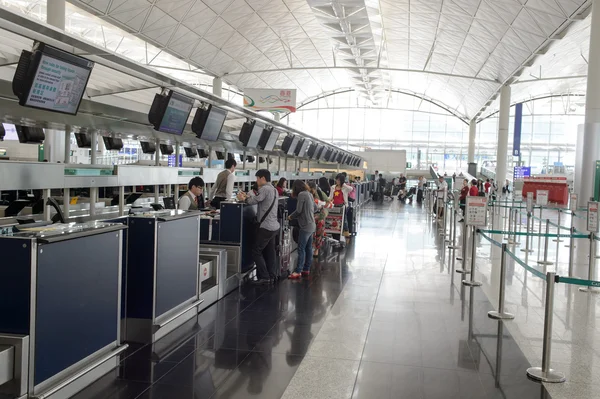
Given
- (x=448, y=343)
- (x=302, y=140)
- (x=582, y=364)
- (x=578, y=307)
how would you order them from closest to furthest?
(x=582, y=364) → (x=448, y=343) → (x=578, y=307) → (x=302, y=140)

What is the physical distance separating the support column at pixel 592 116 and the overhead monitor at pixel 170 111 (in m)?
13.1

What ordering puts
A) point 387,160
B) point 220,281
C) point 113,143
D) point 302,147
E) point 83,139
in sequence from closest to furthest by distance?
1. point 220,281
2. point 83,139
3. point 113,143
4. point 302,147
5. point 387,160

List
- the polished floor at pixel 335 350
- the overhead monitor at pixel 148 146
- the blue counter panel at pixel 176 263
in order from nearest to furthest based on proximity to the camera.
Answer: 1. the polished floor at pixel 335 350
2. the blue counter panel at pixel 176 263
3. the overhead monitor at pixel 148 146

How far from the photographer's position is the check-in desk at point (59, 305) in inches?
134

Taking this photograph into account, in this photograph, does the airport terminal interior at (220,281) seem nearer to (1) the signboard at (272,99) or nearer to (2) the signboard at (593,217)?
(2) the signboard at (593,217)

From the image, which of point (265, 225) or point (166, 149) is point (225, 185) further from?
point (166, 149)

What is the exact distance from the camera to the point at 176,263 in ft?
18.3

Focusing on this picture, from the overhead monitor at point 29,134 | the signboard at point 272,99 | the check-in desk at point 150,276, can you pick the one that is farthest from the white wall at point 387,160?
the check-in desk at point 150,276

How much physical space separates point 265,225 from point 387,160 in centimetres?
3836

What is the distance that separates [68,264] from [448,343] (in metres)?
3.54

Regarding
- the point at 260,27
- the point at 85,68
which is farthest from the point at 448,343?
the point at 260,27

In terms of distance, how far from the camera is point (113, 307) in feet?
14.5

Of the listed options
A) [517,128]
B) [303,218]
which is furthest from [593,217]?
[517,128]

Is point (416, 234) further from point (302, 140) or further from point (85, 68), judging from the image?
point (85, 68)
